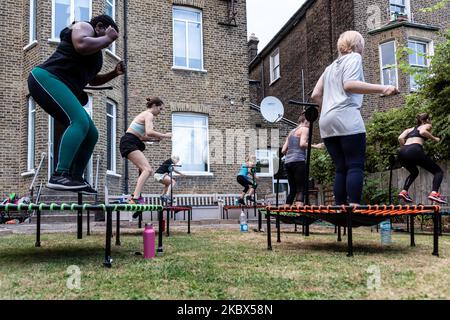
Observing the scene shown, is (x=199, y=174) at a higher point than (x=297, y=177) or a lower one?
higher

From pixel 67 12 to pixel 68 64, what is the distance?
420 inches

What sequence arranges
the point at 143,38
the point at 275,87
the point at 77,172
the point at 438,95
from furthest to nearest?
the point at 275,87, the point at 143,38, the point at 438,95, the point at 77,172

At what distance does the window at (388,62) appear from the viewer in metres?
18.3

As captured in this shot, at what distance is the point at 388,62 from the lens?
1859 centimetres

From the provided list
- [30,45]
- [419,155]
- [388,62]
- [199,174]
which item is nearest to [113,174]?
[199,174]

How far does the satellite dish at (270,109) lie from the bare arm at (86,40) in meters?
13.2

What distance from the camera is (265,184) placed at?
17.3 metres

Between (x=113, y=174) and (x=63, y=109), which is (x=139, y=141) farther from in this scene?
(x=113, y=174)

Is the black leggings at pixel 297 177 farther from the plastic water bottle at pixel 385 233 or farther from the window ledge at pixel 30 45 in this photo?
the window ledge at pixel 30 45

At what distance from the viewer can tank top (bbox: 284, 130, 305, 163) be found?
Result: 7289mm

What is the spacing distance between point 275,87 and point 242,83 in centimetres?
952

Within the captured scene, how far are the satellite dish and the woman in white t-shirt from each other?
12.2 meters
